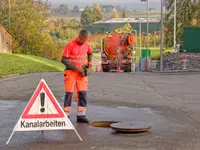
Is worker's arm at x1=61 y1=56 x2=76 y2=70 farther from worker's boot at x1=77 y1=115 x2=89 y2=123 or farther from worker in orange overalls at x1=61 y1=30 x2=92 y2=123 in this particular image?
worker's boot at x1=77 y1=115 x2=89 y2=123

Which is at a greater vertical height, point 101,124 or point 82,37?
point 82,37

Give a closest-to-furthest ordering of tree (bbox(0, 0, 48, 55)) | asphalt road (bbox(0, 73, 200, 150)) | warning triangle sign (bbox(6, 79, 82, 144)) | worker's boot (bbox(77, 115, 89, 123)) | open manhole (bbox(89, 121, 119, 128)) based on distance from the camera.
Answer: asphalt road (bbox(0, 73, 200, 150))
warning triangle sign (bbox(6, 79, 82, 144))
open manhole (bbox(89, 121, 119, 128))
worker's boot (bbox(77, 115, 89, 123))
tree (bbox(0, 0, 48, 55))

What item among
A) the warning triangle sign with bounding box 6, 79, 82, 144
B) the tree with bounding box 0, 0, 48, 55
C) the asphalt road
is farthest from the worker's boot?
the tree with bounding box 0, 0, 48, 55

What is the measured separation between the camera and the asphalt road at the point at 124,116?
888 cm

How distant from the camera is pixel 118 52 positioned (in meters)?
37.2

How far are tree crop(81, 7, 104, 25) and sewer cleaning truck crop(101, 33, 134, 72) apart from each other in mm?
122504

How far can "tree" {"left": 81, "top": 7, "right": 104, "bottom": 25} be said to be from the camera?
164825 mm

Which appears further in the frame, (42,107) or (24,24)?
(24,24)

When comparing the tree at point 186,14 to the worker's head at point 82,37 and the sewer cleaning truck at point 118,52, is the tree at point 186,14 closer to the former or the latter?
the sewer cleaning truck at point 118,52

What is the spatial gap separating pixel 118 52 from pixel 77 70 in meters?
26.6

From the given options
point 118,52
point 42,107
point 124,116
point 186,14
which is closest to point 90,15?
point 186,14

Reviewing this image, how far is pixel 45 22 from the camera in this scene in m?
77.9

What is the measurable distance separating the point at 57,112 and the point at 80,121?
6.44 feet

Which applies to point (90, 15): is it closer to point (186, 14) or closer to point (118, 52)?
point (186, 14)
